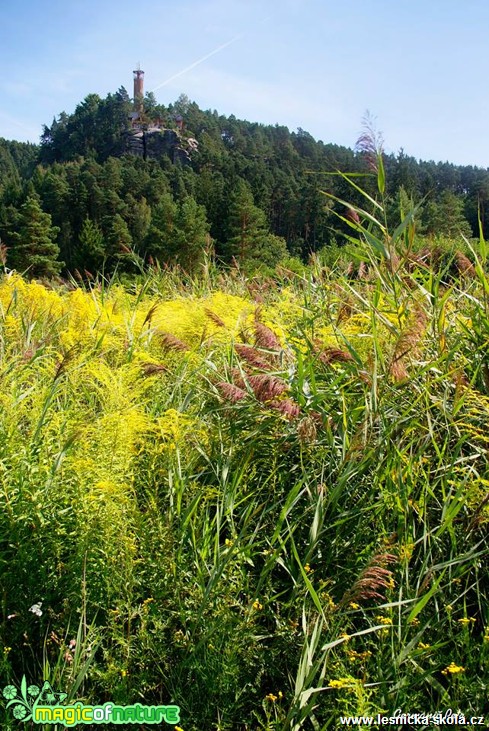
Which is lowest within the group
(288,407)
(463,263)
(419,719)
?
(419,719)

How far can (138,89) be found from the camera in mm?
123812

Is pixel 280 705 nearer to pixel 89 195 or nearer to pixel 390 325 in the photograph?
pixel 390 325

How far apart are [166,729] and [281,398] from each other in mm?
1052

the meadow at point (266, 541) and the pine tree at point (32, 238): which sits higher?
the pine tree at point (32, 238)

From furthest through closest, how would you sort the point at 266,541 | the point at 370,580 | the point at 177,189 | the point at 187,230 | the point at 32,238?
the point at 177,189
the point at 187,230
the point at 32,238
the point at 266,541
the point at 370,580

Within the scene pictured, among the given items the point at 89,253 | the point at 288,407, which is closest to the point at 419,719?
the point at 288,407

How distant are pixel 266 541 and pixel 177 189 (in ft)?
309

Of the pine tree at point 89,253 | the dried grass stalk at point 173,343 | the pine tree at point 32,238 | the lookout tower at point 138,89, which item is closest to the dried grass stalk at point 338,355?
the dried grass stalk at point 173,343

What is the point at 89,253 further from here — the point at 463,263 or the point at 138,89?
the point at 138,89

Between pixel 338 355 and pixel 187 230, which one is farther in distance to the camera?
pixel 187 230

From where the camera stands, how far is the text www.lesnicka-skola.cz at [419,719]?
1.42 meters

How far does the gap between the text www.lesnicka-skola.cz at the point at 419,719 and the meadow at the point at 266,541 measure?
27mm

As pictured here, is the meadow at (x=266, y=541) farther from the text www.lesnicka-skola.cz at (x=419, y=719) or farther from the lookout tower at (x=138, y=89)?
the lookout tower at (x=138, y=89)

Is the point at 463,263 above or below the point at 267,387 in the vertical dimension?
above
